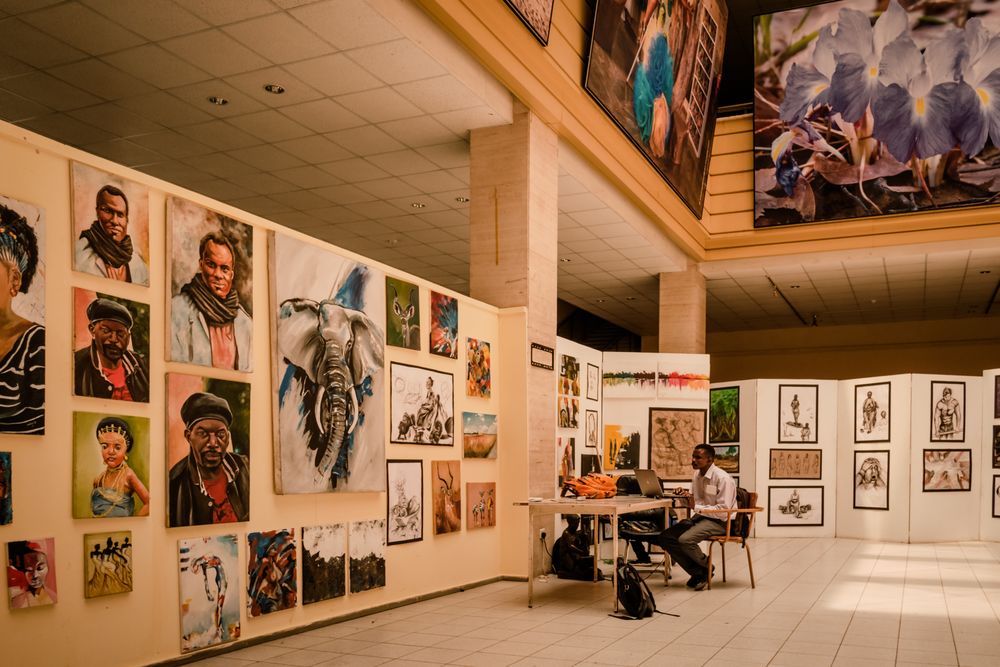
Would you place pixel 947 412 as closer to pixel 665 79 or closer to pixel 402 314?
pixel 665 79

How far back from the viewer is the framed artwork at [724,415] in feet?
60.0

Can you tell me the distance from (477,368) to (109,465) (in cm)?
506

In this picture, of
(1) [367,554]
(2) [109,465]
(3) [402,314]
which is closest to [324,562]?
(1) [367,554]

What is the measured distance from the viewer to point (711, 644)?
6.92 metres

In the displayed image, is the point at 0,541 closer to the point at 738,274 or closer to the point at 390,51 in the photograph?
the point at 390,51

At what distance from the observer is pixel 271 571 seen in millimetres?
6730

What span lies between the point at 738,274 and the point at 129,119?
12729 millimetres

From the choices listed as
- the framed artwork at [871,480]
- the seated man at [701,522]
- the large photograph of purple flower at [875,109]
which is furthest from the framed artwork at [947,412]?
the seated man at [701,522]

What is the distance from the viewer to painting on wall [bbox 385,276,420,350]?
844 centimetres

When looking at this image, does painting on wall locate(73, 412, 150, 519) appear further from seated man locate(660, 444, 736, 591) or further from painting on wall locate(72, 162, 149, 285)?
seated man locate(660, 444, 736, 591)

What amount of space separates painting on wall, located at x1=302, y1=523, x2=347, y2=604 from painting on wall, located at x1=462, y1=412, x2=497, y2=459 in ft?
7.87

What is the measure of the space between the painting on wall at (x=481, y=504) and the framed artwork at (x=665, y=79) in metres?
5.45

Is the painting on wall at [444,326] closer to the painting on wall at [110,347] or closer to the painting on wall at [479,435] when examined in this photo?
the painting on wall at [479,435]

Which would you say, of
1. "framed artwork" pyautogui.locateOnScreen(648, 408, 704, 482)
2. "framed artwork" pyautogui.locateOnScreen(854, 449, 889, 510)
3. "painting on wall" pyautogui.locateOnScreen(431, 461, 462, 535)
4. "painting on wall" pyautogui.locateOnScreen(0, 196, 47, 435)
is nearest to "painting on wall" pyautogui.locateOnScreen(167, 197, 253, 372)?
"painting on wall" pyautogui.locateOnScreen(0, 196, 47, 435)
